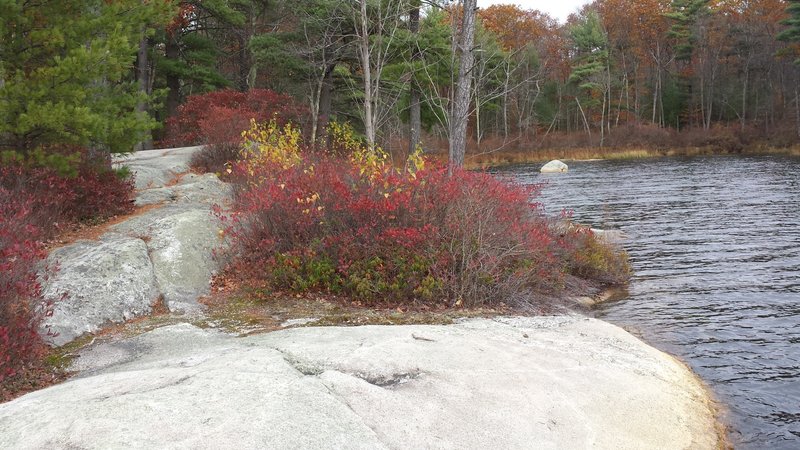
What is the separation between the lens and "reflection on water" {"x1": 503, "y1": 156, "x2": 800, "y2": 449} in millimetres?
6078

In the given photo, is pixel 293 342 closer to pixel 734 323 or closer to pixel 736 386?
pixel 736 386

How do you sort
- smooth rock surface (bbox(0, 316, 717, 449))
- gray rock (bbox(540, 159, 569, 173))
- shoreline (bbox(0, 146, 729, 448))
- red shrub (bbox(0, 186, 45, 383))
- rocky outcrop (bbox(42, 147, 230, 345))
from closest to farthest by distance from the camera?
smooth rock surface (bbox(0, 316, 717, 449)) → red shrub (bbox(0, 186, 45, 383)) → shoreline (bbox(0, 146, 729, 448)) → rocky outcrop (bbox(42, 147, 230, 345)) → gray rock (bbox(540, 159, 569, 173))

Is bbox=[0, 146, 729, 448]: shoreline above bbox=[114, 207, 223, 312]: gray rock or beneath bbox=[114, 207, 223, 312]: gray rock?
beneath

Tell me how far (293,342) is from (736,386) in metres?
4.55

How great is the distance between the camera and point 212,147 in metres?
16.5

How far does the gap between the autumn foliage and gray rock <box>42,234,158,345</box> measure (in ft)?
4.52

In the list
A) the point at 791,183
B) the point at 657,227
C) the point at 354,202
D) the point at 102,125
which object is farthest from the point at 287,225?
the point at 791,183

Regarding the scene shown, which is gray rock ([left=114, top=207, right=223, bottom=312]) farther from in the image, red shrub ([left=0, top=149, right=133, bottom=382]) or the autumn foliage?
red shrub ([left=0, top=149, right=133, bottom=382])

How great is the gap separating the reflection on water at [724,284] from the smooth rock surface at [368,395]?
1.86ft

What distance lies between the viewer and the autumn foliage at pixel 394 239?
25.7 ft

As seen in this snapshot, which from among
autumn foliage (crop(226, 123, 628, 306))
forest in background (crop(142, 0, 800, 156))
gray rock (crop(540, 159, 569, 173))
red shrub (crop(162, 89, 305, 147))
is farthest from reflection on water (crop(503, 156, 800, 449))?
gray rock (crop(540, 159, 569, 173))

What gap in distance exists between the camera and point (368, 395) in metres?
4.44

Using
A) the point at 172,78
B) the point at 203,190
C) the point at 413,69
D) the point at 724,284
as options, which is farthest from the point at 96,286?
the point at 172,78

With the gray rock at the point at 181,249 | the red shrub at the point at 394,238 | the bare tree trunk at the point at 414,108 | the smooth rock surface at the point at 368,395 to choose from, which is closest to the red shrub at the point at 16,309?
the smooth rock surface at the point at 368,395
